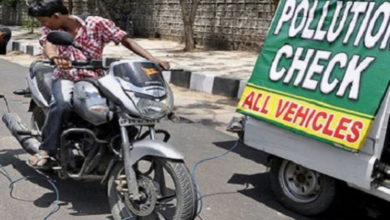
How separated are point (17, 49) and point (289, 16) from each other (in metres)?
14.2

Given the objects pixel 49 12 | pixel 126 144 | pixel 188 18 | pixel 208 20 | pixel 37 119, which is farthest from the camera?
pixel 208 20

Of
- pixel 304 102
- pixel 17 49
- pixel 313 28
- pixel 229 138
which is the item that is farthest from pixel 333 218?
pixel 17 49

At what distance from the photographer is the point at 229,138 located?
634cm

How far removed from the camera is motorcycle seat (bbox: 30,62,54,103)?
411 centimetres

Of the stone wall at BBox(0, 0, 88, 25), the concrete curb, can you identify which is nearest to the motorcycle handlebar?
the concrete curb

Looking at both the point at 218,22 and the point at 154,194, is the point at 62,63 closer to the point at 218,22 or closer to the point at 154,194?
the point at 154,194

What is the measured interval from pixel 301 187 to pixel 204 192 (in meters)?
0.83

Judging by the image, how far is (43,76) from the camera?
13.9ft

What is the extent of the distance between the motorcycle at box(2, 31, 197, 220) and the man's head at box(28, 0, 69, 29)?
514mm

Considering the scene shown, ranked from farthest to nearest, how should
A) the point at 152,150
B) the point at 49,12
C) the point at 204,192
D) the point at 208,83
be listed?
the point at 208,83 → the point at 204,192 → the point at 49,12 → the point at 152,150

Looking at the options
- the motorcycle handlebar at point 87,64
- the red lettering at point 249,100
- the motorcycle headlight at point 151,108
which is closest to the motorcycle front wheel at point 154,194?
the motorcycle headlight at point 151,108

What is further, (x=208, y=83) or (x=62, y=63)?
(x=208, y=83)

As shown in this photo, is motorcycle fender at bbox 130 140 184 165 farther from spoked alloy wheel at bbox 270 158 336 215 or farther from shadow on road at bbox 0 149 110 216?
spoked alloy wheel at bbox 270 158 336 215

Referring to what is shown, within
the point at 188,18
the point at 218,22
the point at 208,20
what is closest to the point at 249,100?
the point at 188,18
